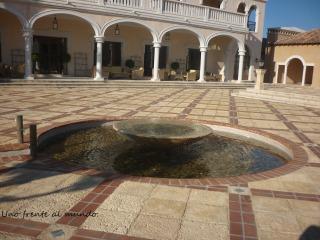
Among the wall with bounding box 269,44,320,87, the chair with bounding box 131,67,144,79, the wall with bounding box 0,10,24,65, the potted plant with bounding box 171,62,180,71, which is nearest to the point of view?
the wall with bounding box 0,10,24,65

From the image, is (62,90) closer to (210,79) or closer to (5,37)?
(5,37)

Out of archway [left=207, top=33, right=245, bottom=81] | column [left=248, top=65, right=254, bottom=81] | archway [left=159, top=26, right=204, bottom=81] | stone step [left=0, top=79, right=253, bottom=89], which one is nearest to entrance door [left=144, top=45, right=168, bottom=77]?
archway [left=159, top=26, right=204, bottom=81]

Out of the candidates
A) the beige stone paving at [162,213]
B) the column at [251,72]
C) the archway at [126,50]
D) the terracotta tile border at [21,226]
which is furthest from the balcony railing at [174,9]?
the terracotta tile border at [21,226]

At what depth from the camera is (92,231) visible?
3.47 meters

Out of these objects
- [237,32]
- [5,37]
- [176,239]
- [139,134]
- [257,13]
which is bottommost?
[176,239]

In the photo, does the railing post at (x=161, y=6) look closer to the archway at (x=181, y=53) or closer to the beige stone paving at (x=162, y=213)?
the archway at (x=181, y=53)

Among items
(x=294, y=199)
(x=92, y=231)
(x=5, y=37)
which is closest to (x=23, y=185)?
(x=92, y=231)

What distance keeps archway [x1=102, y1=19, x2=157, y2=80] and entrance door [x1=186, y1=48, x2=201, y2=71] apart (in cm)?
345

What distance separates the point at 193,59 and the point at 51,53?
10.7 meters

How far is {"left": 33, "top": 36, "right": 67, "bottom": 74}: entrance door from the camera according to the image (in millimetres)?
A: 19641

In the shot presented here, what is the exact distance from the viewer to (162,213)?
393 centimetres

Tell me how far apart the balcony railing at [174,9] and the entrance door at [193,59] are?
324 cm

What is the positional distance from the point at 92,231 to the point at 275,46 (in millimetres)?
29894

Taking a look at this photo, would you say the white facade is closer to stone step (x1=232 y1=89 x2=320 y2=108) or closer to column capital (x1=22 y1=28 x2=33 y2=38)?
column capital (x1=22 y1=28 x2=33 y2=38)
